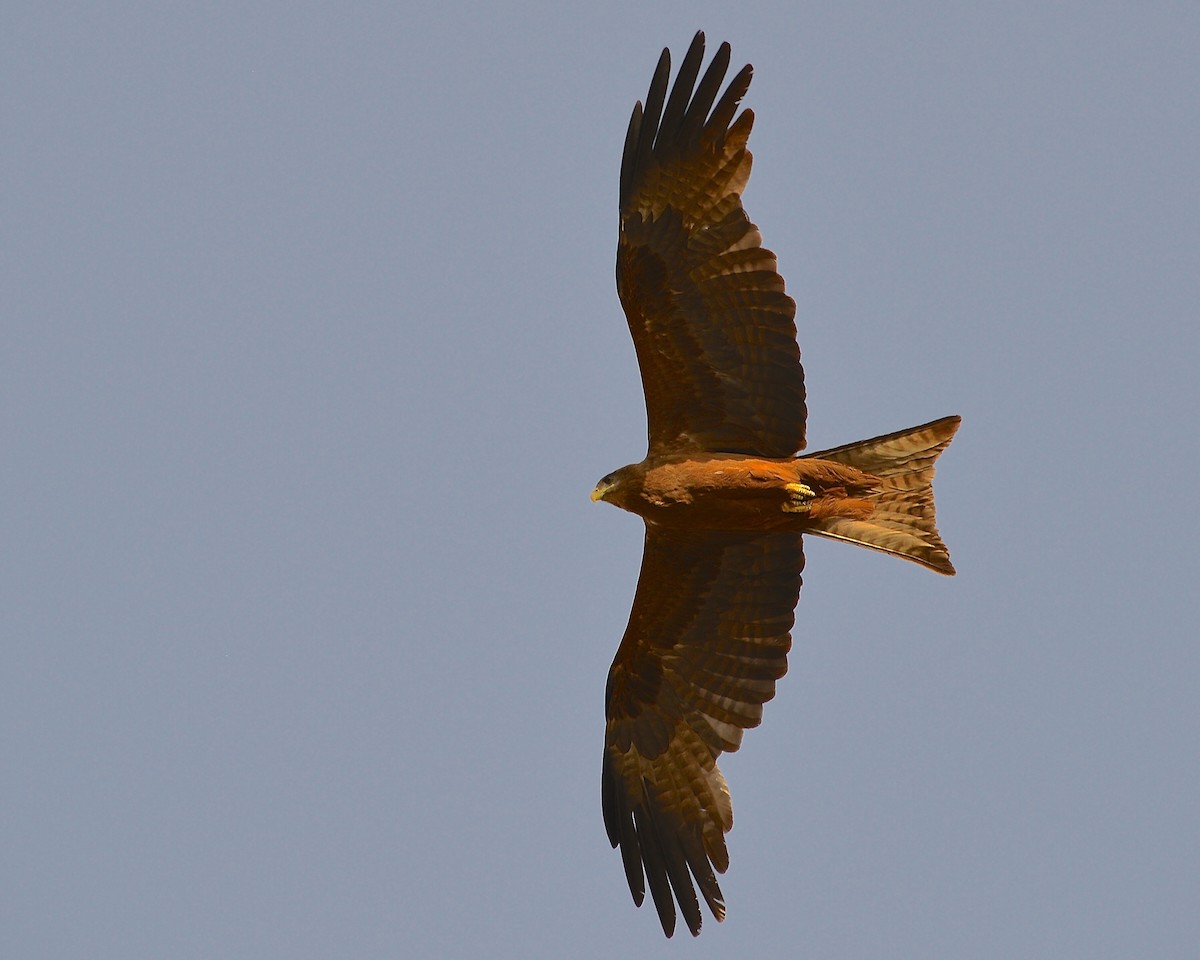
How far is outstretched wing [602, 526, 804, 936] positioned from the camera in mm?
12398

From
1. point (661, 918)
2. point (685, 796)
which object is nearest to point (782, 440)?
point (685, 796)

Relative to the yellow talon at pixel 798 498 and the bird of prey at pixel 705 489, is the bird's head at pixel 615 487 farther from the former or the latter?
the yellow talon at pixel 798 498

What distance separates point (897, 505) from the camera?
39.3 feet

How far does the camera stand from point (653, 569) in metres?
12.5

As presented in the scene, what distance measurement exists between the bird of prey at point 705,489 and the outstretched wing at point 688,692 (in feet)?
0.04

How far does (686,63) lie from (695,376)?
82.0 inches

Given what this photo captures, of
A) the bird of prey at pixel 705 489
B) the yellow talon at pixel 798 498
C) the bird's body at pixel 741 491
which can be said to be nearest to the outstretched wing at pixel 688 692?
the bird of prey at pixel 705 489

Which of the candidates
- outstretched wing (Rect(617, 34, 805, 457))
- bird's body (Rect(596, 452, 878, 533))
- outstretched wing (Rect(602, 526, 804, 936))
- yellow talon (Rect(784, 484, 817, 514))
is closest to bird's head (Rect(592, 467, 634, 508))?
bird's body (Rect(596, 452, 878, 533))

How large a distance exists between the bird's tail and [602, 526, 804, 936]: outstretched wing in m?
0.55

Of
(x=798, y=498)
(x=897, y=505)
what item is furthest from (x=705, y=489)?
(x=897, y=505)

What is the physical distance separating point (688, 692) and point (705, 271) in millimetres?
3207

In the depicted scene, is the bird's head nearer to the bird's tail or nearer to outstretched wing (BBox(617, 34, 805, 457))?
outstretched wing (BBox(617, 34, 805, 457))

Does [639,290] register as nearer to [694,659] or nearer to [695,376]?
[695,376]

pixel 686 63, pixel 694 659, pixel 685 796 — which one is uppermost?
pixel 686 63
